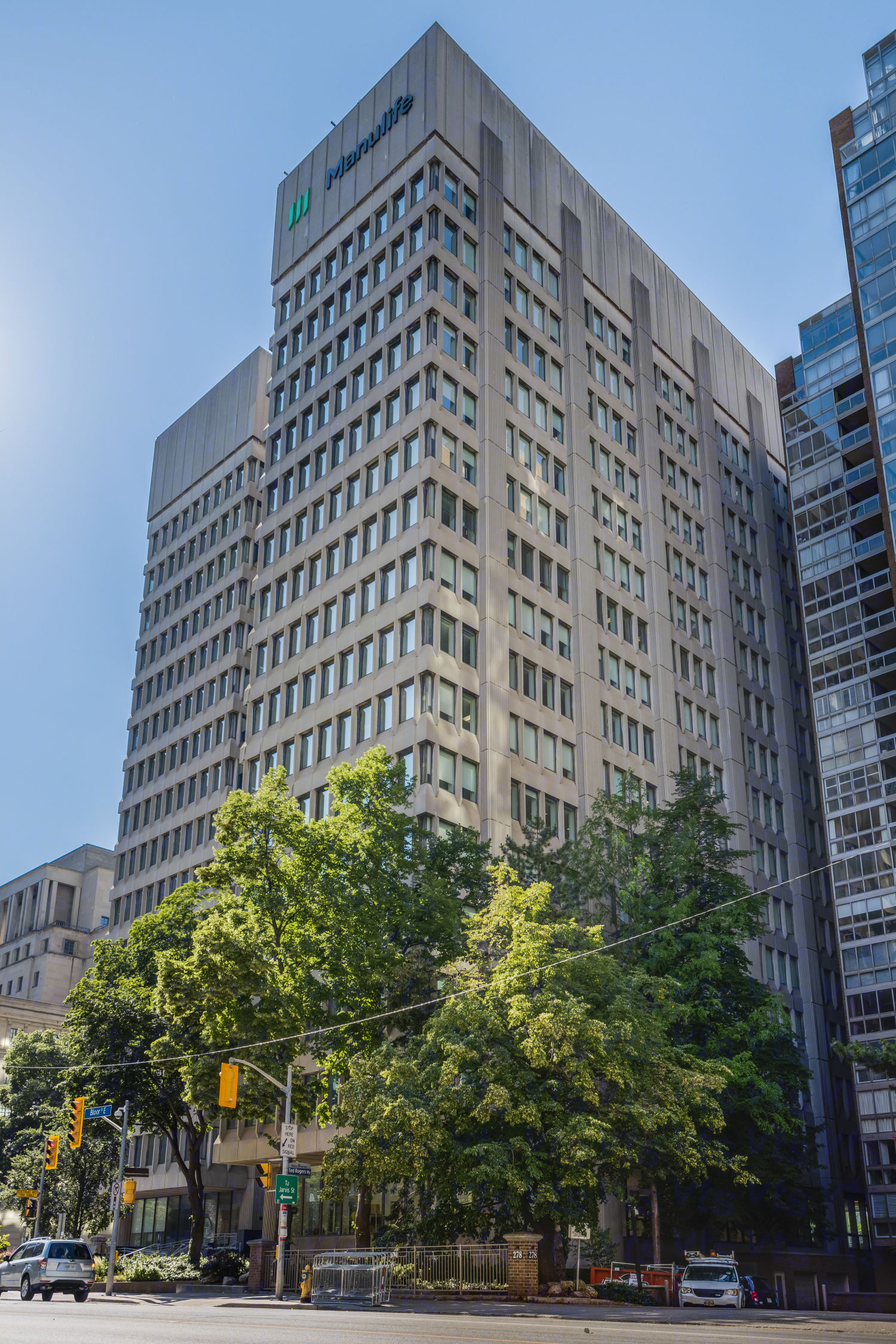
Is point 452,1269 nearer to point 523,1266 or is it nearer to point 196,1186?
point 523,1266

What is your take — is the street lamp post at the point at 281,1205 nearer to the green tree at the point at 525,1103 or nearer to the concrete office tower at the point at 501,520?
the green tree at the point at 525,1103

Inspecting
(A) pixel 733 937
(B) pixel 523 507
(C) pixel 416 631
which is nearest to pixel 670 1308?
(A) pixel 733 937

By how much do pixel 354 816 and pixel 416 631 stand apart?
1578 cm

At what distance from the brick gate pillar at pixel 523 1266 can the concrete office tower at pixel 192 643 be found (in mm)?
46225

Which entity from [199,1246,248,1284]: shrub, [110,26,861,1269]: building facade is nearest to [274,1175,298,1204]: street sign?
[199,1246,248,1284]: shrub

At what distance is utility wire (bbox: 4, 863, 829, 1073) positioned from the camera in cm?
3425

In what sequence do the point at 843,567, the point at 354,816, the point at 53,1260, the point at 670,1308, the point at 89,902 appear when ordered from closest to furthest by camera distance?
the point at 670,1308 → the point at 53,1260 → the point at 354,816 → the point at 843,567 → the point at 89,902

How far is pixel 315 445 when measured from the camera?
230 ft

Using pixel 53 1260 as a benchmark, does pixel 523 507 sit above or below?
above

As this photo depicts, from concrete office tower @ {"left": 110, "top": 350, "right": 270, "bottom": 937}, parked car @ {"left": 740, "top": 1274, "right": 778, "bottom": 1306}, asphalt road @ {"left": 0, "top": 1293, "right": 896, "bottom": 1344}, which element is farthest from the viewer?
concrete office tower @ {"left": 110, "top": 350, "right": 270, "bottom": 937}

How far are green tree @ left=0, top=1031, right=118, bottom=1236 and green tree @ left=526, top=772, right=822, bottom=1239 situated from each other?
1138 inches

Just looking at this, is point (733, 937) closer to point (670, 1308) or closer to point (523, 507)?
point (670, 1308)

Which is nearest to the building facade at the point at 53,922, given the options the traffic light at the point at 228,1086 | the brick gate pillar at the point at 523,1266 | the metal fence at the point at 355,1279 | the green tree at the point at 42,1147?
the green tree at the point at 42,1147

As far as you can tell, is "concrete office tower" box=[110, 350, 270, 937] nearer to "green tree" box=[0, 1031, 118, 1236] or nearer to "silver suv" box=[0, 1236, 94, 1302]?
"green tree" box=[0, 1031, 118, 1236]
